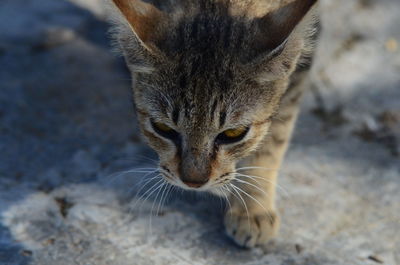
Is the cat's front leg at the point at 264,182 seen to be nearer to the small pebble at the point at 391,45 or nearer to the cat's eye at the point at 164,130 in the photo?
the cat's eye at the point at 164,130

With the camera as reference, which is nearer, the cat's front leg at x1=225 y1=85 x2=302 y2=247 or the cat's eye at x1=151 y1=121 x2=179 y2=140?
the cat's eye at x1=151 y1=121 x2=179 y2=140

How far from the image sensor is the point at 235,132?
285 cm

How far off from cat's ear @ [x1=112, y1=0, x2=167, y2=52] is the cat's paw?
3.39 ft

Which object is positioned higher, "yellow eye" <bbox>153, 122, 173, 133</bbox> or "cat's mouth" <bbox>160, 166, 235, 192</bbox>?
"yellow eye" <bbox>153, 122, 173, 133</bbox>

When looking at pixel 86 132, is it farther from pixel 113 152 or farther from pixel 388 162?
pixel 388 162

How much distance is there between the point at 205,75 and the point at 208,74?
0.05ft

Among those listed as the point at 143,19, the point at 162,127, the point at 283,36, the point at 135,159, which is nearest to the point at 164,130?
the point at 162,127

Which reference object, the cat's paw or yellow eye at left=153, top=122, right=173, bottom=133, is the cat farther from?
the cat's paw

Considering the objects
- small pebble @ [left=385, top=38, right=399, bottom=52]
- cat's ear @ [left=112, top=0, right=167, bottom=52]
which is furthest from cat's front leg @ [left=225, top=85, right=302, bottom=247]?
small pebble @ [left=385, top=38, right=399, bottom=52]

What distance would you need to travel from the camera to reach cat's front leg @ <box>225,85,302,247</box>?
3.23 meters

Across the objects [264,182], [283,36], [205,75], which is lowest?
[264,182]

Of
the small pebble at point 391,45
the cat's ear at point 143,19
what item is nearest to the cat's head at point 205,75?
the cat's ear at point 143,19

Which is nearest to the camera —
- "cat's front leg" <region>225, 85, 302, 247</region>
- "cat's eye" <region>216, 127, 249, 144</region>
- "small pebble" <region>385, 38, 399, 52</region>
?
"cat's eye" <region>216, 127, 249, 144</region>

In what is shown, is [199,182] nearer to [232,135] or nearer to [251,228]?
[232,135]
